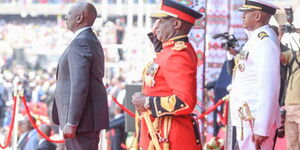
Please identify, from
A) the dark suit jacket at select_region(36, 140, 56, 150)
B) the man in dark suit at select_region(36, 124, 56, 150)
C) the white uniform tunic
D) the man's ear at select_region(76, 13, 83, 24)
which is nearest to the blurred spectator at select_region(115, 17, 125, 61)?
the man in dark suit at select_region(36, 124, 56, 150)

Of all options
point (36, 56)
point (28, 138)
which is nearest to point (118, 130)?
point (28, 138)

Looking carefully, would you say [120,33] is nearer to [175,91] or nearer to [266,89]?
[266,89]

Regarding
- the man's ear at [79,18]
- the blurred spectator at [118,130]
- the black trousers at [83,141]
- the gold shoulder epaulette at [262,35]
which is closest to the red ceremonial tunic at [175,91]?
the gold shoulder epaulette at [262,35]

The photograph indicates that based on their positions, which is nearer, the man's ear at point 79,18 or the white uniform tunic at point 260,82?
the white uniform tunic at point 260,82

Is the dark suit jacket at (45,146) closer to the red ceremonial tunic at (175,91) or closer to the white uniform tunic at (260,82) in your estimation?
the white uniform tunic at (260,82)

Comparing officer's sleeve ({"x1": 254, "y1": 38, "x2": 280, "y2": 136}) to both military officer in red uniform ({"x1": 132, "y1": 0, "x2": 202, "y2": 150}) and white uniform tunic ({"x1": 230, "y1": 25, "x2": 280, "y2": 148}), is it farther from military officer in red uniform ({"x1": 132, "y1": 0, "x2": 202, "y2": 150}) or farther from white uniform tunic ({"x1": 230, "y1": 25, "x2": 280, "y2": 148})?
military officer in red uniform ({"x1": 132, "y1": 0, "x2": 202, "y2": 150})

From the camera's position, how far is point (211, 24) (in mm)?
11602

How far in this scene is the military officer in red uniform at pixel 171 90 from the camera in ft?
12.8

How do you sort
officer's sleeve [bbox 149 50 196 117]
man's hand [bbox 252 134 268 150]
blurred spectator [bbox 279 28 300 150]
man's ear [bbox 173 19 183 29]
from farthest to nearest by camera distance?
blurred spectator [bbox 279 28 300 150] → man's hand [bbox 252 134 268 150] → man's ear [bbox 173 19 183 29] → officer's sleeve [bbox 149 50 196 117]

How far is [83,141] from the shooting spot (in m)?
5.14

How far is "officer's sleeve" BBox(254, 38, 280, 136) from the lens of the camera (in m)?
4.59

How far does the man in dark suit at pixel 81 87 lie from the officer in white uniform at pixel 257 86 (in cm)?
107

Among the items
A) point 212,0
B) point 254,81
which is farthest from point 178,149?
point 212,0

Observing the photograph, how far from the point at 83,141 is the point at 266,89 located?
150 cm
